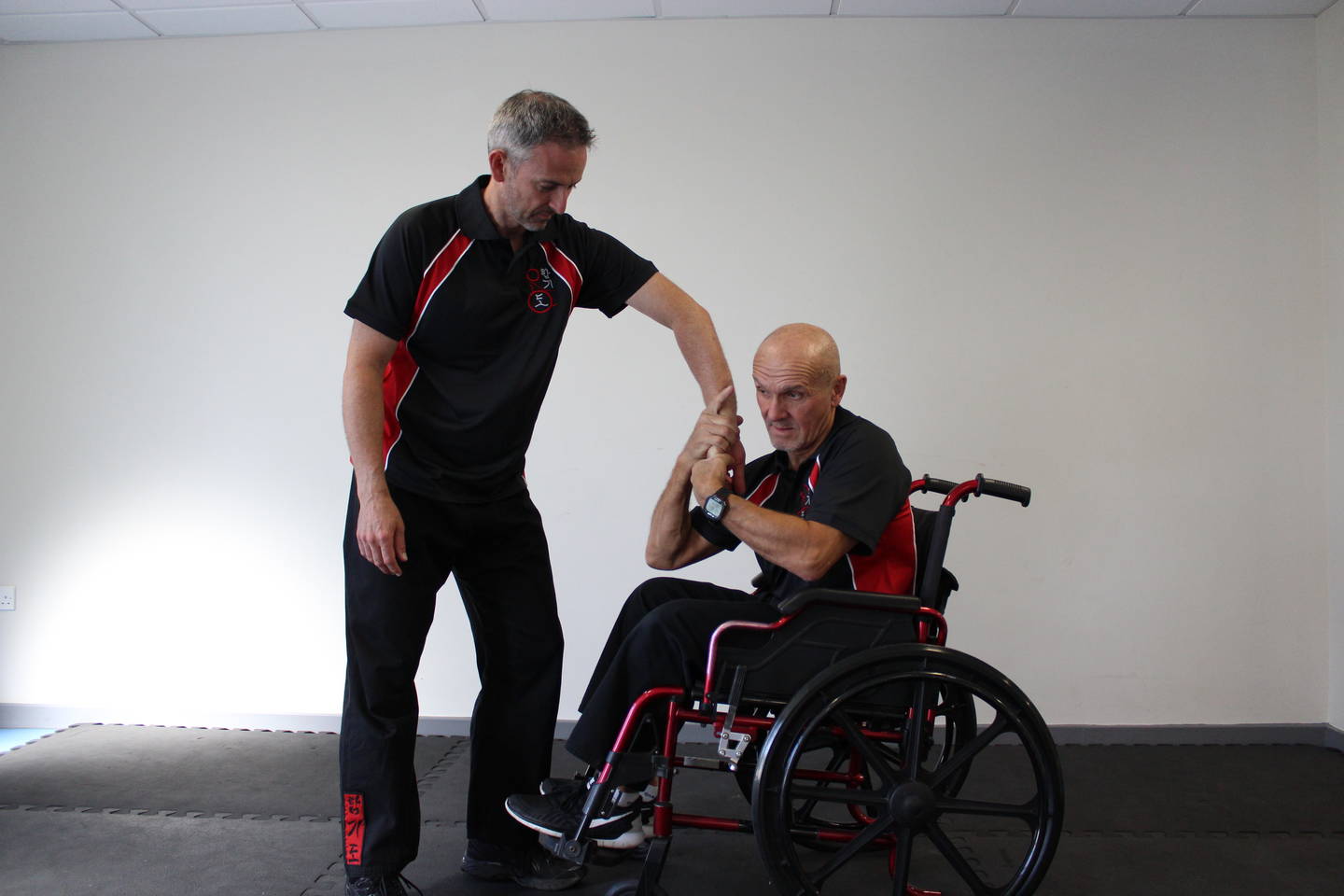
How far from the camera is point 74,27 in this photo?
3328 mm

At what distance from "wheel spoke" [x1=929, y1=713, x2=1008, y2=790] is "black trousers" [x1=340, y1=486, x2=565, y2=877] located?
788mm

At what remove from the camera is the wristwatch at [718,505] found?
5.86 ft

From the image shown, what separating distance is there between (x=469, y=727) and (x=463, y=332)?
187cm

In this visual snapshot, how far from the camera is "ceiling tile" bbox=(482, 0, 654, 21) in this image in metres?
3.21

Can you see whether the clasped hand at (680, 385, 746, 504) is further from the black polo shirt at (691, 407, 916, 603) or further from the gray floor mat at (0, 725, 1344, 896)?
the gray floor mat at (0, 725, 1344, 896)

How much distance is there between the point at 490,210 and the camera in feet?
6.15

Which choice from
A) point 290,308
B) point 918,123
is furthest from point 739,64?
point 290,308

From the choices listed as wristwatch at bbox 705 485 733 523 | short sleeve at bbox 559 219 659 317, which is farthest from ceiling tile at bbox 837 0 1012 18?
wristwatch at bbox 705 485 733 523

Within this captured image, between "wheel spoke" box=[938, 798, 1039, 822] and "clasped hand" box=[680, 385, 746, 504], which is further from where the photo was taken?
"clasped hand" box=[680, 385, 746, 504]

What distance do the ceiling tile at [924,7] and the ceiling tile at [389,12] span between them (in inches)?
48.1

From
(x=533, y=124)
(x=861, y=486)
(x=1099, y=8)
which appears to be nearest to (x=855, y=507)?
(x=861, y=486)

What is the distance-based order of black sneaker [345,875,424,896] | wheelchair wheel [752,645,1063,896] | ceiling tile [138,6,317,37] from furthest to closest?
ceiling tile [138,6,317,37] < black sneaker [345,875,424,896] < wheelchair wheel [752,645,1063,896]

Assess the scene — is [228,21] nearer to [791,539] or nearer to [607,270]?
[607,270]

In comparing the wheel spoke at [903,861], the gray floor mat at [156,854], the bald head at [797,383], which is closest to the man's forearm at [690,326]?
the bald head at [797,383]
